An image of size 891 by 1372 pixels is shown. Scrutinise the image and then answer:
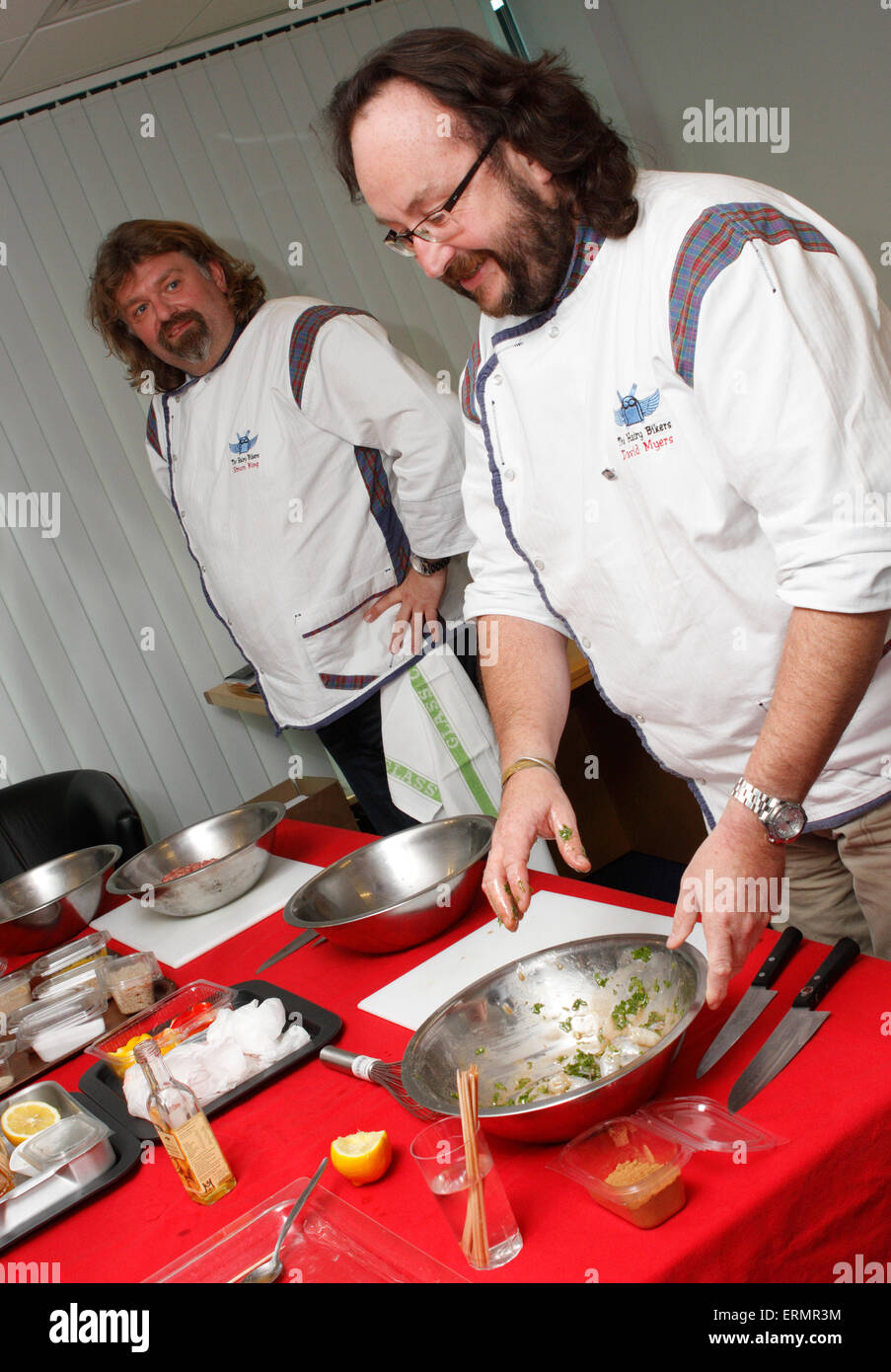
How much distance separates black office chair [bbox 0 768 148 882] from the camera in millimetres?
3105

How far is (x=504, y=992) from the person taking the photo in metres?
1.24

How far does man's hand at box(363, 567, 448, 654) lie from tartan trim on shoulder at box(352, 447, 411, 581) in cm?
6

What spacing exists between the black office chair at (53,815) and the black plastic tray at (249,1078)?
161 cm

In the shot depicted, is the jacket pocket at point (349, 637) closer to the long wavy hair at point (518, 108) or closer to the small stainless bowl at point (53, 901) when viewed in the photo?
the small stainless bowl at point (53, 901)

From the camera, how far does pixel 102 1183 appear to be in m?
1.23

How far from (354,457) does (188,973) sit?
1348 millimetres

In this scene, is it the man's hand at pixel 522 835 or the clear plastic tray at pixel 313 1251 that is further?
the man's hand at pixel 522 835

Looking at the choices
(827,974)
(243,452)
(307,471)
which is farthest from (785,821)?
(243,452)

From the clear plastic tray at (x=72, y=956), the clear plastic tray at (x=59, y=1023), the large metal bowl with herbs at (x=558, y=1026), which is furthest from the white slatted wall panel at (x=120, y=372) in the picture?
the large metal bowl with herbs at (x=558, y=1026)

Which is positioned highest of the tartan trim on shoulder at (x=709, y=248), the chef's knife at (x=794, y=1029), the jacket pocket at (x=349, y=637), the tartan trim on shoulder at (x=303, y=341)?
the tartan trim on shoulder at (x=303, y=341)

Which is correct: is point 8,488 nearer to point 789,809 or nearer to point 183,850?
point 183,850

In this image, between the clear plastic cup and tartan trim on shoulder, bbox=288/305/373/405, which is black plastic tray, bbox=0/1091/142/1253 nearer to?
the clear plastic cup

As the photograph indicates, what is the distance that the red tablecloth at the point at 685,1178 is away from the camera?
0.88 meters
